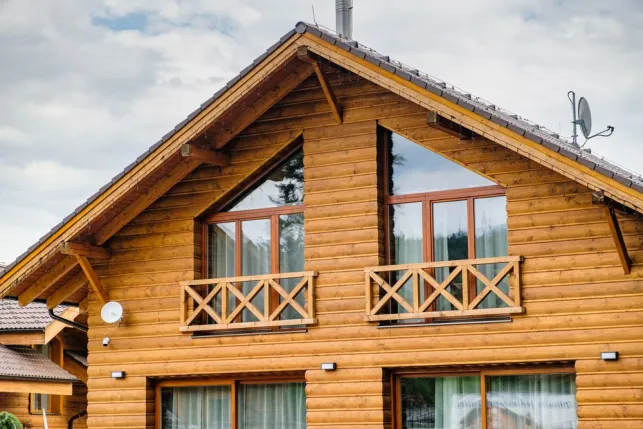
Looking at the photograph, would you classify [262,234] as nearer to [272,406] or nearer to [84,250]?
[272,406]

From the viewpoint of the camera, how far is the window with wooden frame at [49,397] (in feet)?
65.2

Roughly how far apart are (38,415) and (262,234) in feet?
23.6

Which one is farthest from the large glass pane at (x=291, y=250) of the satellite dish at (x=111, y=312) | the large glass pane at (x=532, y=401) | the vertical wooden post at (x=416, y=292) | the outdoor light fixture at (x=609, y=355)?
the outdoor light fixture at (x=609, y=355)

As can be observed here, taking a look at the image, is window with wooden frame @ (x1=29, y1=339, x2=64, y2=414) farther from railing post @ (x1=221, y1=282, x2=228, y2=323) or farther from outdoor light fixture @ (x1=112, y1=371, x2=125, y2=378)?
railing post @ (x1=221, y1=282, x2=228, y2=323)

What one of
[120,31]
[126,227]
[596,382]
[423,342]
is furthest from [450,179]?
[120,31]

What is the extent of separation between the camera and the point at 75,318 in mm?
18328

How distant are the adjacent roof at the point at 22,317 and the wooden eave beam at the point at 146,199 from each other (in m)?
4.50

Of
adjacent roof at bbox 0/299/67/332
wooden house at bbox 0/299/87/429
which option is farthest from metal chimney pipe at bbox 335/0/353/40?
adjacent roof at bbox 0/299/67/332

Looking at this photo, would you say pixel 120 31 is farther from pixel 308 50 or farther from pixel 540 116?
pixel 308 50

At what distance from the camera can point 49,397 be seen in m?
20.2

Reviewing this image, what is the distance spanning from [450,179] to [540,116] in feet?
33.7

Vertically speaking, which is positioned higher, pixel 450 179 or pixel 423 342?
pixel 450 179

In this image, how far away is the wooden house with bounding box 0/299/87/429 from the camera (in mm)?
18188

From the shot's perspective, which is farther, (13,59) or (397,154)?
(13,59)
